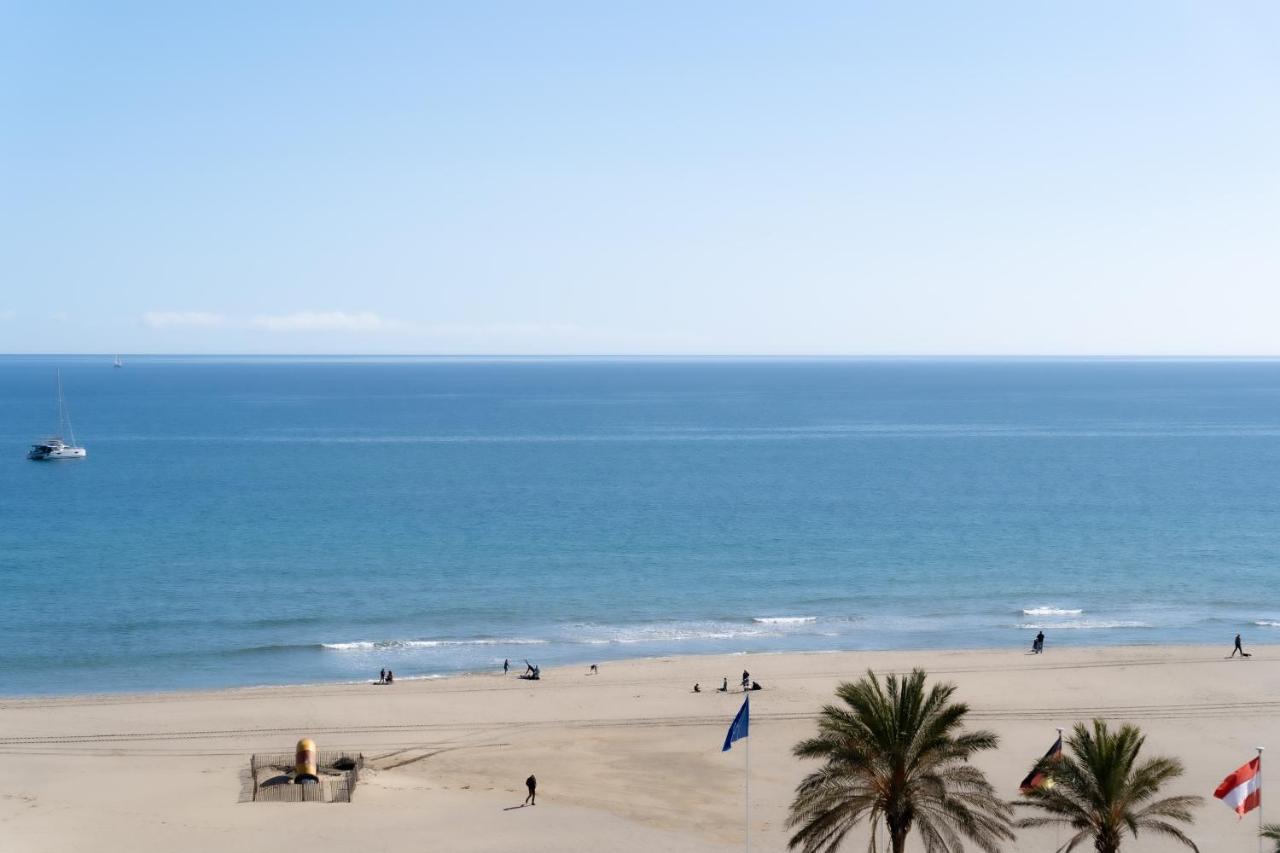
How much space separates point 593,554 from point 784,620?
16.7m

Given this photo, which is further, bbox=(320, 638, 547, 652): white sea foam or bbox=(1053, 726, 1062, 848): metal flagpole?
bbox=(320, 638, 547, 652): white sea foam

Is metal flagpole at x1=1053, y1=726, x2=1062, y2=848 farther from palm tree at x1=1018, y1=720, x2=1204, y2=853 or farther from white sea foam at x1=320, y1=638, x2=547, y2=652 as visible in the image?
white sea foam at x1=320, y1=638, x2=547, y2=652

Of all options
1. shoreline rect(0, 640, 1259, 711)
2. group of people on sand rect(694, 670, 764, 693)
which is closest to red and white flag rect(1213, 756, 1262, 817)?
group of people on sand rect(694, 670, 764, 693)

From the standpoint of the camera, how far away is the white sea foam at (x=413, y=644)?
51.8 meters

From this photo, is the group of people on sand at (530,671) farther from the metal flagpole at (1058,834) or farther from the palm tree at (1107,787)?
the palm tree at (1107,787)

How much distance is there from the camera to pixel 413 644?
5253 centimetres

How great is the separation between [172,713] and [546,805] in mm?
16041

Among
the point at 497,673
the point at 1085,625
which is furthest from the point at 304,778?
the point at 1085,625

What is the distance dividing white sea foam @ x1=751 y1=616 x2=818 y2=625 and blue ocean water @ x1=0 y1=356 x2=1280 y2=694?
0.60 ft

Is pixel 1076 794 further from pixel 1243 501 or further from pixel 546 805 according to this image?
pixel 1243 501

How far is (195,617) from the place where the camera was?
55.9 metres

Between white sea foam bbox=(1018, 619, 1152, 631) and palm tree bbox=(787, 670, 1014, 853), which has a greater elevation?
white sea foam bbox=(1018, 619, 1152, 631)

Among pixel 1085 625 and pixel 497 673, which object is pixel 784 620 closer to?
pixel 1085 625

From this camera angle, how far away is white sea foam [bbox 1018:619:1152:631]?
55.7m
